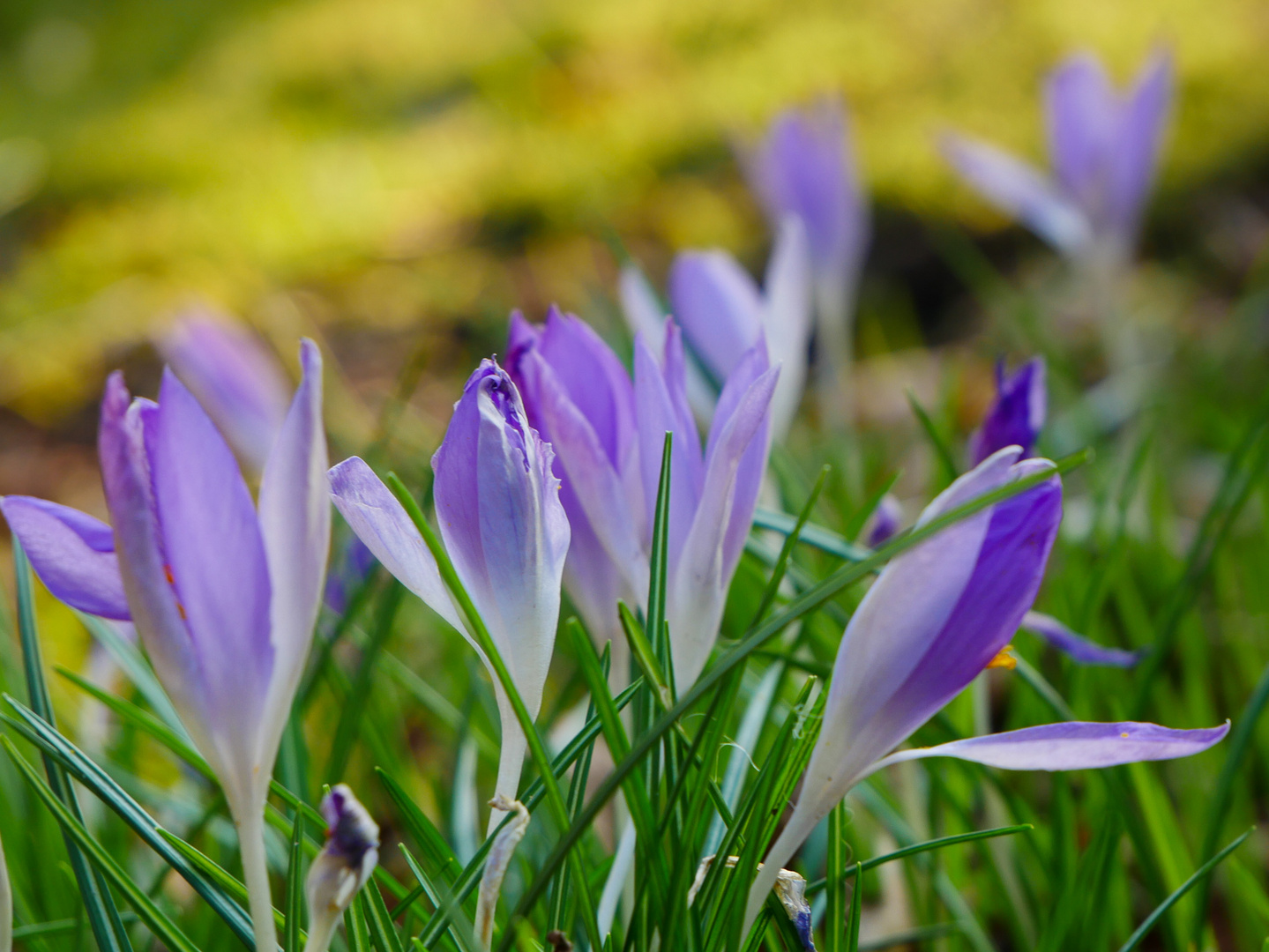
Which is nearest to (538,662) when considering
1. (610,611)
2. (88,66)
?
(610,611)

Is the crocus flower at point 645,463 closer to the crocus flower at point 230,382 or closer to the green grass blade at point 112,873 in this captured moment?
the green grass blade at point 112,873

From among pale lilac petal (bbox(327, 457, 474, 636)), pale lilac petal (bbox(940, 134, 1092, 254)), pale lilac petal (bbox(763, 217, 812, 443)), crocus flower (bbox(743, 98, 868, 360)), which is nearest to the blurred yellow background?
crocus flower (bbox(743, 98, 868, 360))

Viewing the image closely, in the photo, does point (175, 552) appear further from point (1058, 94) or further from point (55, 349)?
point (55, 349)

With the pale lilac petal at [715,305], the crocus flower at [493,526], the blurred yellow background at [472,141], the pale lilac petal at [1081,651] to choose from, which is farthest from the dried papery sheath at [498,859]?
the blurred yellow background at [472,141]

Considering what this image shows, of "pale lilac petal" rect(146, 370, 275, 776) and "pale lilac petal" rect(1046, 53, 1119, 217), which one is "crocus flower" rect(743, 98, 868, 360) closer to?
"pale lilac petal" rect(1046, 53, 1119, 217)

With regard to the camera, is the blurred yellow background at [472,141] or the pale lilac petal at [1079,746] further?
the blurred yellow background at [472,141]

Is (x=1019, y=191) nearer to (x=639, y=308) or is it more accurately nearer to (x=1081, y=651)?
(x=639, y=308)

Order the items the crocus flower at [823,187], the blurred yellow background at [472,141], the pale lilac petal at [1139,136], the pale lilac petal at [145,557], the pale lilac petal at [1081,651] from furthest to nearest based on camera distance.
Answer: the blurred yellow background at [472,141], the crocus flower at [823,187], the pale lilac petal at [1139,136], the pale lilac petal at [1081,651], the pale lilac petal at [145,557]
